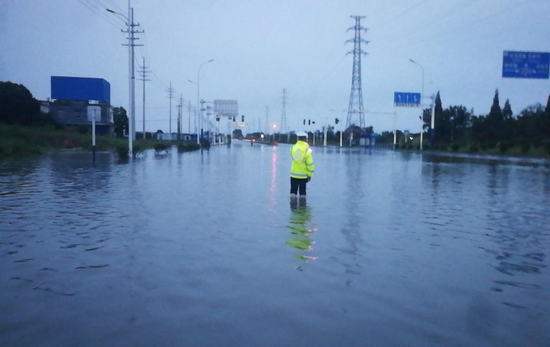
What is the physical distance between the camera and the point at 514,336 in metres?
4.84

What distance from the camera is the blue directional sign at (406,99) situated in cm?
6606

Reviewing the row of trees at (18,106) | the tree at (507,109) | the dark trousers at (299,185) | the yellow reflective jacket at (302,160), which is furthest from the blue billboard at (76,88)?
the yellow reflective jacket at (302,160)

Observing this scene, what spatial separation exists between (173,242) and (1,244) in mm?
2507

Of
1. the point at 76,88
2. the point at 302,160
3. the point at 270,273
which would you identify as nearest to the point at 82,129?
the point at 76,88

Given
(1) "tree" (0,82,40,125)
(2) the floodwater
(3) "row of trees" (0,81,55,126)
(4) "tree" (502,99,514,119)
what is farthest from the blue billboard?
(2) the floodwater

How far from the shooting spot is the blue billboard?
286 ft

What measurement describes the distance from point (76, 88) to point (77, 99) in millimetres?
1775

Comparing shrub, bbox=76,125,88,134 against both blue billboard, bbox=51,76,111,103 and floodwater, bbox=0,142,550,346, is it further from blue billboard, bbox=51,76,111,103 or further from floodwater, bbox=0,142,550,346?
floodwater, bbox=0,142,550,346

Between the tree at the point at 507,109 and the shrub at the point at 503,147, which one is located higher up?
the tree at the point at 507,109

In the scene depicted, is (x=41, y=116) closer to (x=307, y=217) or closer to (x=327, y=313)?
(x=307, y=217)

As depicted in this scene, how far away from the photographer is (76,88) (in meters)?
87.4

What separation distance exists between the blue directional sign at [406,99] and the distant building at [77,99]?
148 feet

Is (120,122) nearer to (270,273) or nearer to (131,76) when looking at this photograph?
(131,76)

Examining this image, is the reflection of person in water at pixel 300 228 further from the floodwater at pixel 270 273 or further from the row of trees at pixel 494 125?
the row of trees at pixel 494 125
